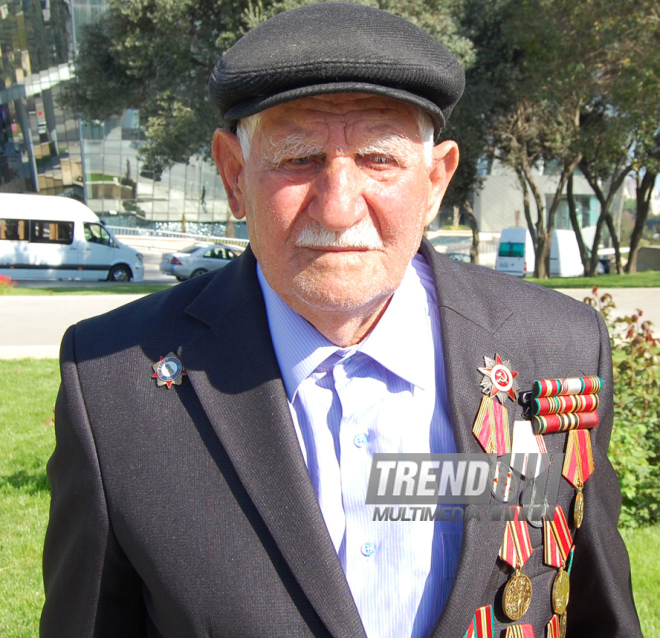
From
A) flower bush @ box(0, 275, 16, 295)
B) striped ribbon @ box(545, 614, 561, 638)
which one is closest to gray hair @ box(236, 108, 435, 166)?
striped ribbon @ box(545, 614, 561, 638)

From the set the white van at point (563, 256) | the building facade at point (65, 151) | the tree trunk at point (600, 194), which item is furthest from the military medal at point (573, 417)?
the building facade at point (65, 151)

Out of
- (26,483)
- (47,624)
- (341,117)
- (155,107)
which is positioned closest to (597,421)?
(341,117)

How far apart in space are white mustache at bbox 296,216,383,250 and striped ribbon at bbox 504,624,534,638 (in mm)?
896

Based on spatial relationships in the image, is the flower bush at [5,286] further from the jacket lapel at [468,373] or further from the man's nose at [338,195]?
the man's nose at [338,195]

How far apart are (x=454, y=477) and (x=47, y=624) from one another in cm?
98

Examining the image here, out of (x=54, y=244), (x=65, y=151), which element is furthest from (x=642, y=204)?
(x=65, y=151)

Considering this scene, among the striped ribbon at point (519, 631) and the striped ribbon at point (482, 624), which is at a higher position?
the striped ribbon at point (482, 624)

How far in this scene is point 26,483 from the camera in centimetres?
493

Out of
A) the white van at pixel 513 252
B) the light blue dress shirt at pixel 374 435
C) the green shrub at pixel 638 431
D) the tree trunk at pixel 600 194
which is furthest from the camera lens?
the white van at pixel 513 252

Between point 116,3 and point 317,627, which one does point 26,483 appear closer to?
A: point 317,627

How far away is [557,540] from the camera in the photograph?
68.2 inches

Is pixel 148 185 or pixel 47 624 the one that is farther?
pixel 148 185

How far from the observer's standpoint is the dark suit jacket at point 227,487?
1521mm

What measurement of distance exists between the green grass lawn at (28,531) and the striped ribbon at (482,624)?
7.30 feet
